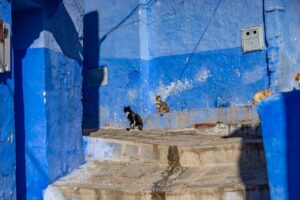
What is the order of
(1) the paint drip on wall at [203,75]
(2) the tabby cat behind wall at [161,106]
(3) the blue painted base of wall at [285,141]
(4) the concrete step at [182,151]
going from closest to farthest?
1. (3) the blue painted base of wall at [285,141]
2. (4) the concrete step at [182,151]
3. (1) the paint drip on wall at [203,75]
4. (2) the tabby cat behind wall at [161,106]

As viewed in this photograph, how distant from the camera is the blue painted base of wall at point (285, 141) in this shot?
3938mm

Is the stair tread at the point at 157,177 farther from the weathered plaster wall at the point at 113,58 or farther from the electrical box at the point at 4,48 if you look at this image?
the weathered plaster wall at the point at 113,58

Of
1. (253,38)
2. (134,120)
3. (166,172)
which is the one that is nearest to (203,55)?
(253,38)

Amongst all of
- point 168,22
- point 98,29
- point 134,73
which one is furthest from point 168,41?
point 98,29

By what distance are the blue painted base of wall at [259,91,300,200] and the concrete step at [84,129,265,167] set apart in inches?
79.7

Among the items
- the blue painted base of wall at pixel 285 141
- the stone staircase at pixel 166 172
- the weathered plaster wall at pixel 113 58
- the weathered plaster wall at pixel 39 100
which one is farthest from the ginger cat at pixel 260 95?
the blue painted base of wall at pixel 285 141

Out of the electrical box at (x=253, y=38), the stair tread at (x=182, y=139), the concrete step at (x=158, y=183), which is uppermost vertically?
the electrical box at (x=253, y=38)

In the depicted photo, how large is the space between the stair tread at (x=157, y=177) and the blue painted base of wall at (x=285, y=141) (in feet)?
3.63

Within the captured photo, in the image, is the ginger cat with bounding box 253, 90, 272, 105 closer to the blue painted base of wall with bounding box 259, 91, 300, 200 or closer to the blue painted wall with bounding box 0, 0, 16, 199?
the blue painted base of wall with bounding box 259, 91, 300, 200

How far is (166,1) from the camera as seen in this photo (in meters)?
10.0

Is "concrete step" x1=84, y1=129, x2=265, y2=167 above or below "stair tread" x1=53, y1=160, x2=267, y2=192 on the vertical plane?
above

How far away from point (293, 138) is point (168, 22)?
6.48 m

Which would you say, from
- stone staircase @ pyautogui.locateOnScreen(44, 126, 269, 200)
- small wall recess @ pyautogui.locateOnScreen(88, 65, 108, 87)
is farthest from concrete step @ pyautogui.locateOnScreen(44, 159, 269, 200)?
small wall recess @ pyautogui.locateOnScreen(88, 65, 108, 87)

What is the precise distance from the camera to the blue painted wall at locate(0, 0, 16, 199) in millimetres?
4977
